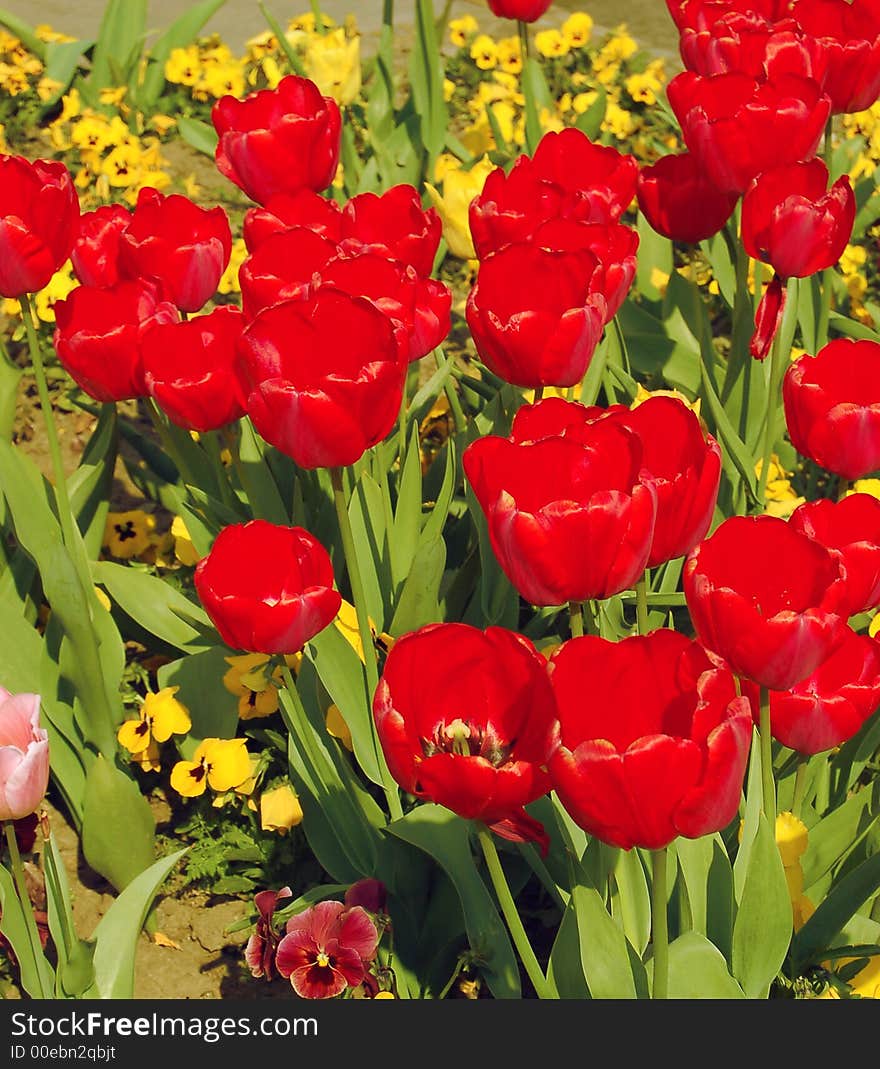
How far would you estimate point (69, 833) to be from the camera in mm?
2473

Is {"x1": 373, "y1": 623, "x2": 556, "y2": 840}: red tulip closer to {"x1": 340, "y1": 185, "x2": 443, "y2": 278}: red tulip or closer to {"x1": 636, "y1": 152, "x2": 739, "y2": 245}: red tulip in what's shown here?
{"x1": 340, "y1": 185, "x2": 443, "y2": 278}: red tulip

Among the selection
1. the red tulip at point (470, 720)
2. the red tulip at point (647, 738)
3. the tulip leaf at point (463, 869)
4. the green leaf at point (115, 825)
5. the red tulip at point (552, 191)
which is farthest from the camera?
the green leaf at point (115, 825)

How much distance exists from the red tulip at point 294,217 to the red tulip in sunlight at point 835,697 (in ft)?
3.16

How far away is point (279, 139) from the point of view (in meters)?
2.24

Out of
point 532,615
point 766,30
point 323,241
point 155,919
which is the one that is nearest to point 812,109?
point 766,30

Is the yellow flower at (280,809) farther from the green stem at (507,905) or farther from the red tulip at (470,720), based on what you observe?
the red tulip at (470,720)

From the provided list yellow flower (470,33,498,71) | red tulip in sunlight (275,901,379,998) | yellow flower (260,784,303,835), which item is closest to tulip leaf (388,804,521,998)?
red tulip in sunlight (275,901,379,998)

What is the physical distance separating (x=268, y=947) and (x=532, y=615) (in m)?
0.94

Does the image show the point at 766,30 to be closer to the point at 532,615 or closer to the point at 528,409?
the point at 532,615

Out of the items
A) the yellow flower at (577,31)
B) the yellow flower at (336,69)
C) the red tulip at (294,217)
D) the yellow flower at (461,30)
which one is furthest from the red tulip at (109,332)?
the yellow flower at (461,30)

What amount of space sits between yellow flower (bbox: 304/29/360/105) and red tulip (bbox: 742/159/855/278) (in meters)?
1.58

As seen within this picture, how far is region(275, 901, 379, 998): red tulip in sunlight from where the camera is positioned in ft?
5.87

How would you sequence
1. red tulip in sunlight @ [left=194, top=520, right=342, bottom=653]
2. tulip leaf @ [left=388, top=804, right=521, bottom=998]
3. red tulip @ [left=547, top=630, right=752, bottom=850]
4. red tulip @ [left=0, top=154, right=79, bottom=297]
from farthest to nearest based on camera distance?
1. red tulip @ [left=0, top=154, right=79, bottom=297]
2. tulip leaf @ [left=388, top=804, right=521, bottom=998]
3. red tulip in sunlight @ [left=194, top=520, right=342, bottom=653]
4. red tulip @ [left=547, top=630, right=752, bottom=850]

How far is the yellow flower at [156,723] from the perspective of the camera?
91.6 inches
